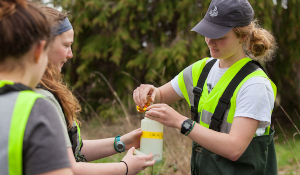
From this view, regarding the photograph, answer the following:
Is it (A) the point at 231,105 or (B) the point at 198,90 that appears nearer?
(A) the point at 231,105

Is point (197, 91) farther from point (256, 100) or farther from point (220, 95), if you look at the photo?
point (256, 100)

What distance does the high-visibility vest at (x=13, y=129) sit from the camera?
0.95m

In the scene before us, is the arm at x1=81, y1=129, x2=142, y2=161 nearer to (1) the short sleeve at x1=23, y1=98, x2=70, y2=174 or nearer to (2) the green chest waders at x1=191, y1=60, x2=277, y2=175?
(2) the green chest waders at x1=191, y1=60, x2=277, y2=175

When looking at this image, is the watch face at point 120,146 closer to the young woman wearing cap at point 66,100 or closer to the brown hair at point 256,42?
the young woman wearing cap at point 66,100

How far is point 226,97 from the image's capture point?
1.88 metres

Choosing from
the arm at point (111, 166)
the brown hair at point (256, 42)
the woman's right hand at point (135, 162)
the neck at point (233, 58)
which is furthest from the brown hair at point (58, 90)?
the brown hair at point (256, 42)

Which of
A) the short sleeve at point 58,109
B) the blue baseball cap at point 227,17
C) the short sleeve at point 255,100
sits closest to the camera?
the short sleeve at point 58,109

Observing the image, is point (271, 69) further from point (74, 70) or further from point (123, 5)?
point (74, 70)

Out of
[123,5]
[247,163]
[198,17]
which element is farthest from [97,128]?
[247,163]

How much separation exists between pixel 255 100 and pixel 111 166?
3.37 ft

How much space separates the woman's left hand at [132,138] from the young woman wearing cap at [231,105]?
251 millimetres

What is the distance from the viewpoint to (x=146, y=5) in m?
6.18

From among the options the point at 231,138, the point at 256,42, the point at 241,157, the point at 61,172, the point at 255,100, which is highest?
the point at 256,42

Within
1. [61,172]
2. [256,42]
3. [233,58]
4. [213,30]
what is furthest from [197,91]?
[61,172]
